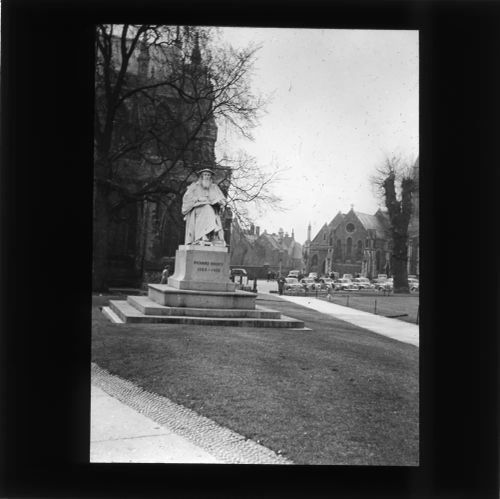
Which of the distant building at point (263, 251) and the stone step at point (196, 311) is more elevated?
the distant building at point (263, 251)

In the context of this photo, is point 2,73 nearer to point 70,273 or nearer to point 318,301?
point 70,273

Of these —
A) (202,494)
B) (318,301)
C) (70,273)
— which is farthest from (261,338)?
(70,273)

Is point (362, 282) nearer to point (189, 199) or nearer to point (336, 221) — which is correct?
point (336, 221)

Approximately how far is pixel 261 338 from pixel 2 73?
4.65 metres

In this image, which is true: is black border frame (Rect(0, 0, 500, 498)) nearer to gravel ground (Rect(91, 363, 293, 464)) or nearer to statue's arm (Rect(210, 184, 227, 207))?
gravel ground (Rect(91, 363, 293, 464))

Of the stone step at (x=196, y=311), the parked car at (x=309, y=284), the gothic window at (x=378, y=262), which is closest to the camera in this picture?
the gothic window at (x=378, y=262)

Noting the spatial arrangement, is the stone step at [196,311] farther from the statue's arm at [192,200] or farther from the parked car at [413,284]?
the parked car at [413,284]

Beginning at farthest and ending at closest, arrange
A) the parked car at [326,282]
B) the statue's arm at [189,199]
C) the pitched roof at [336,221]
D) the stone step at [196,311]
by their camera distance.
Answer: the statue's arm at [189,199] < the stone step at [196,311] < the parked car at [326,282] < the pitched roof at [336,221]

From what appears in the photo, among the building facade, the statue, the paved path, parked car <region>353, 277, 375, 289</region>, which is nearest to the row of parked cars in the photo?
parked car <region>353, 277, 375, 289</region>

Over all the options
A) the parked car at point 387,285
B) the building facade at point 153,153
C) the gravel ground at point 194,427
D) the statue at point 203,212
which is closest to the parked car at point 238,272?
the statue at point 203,212

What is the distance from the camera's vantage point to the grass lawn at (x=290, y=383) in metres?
4.75

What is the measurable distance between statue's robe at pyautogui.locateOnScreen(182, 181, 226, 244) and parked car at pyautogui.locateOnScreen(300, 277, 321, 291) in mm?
2118

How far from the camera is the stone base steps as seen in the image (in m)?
7.64

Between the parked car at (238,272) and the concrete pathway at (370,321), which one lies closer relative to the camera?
the concrete pathway at (370,321)
